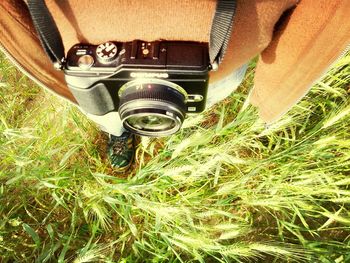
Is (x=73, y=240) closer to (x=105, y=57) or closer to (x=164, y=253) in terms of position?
(x=164, y=253)

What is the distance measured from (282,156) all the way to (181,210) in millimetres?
274

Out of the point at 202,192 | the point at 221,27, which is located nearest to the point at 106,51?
the point at 221,27

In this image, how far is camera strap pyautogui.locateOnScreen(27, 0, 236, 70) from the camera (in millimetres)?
429

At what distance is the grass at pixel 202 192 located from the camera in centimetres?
89

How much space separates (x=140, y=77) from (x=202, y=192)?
487 millimetres

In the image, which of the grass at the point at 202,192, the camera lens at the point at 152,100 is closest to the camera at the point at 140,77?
the camera lens at the point at 152,100

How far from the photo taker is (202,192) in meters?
0.97

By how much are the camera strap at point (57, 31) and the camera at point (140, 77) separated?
0.08 feet

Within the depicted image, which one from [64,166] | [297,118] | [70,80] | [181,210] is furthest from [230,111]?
[70,80]

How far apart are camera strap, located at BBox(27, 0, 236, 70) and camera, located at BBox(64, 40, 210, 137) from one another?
0.02 metres

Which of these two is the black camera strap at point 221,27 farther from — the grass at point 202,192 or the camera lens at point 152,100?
the grass at point 202,192

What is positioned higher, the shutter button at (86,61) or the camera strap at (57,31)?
the camera strap at (57,31)

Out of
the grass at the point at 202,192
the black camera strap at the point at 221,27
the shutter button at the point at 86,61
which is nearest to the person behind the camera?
the black camera strap at the point at 221,27

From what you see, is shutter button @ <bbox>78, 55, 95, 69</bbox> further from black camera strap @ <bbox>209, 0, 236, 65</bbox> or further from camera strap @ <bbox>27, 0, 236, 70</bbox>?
black camera strap @ <bbox>209, 0, 236, 65</bbox>
